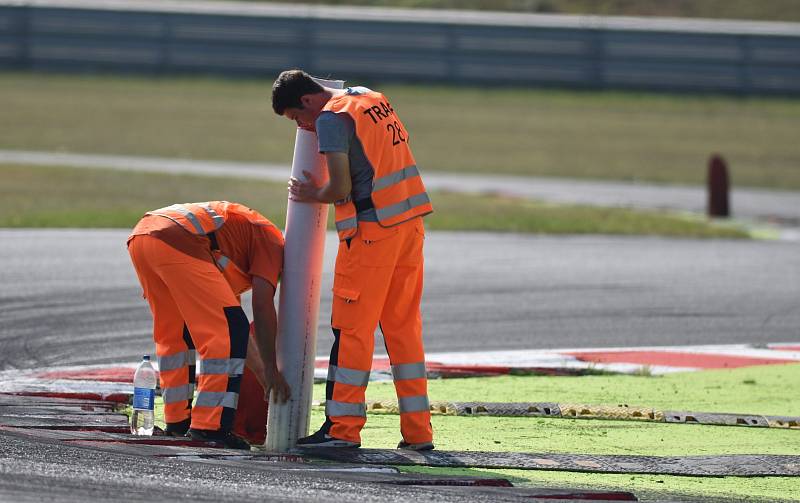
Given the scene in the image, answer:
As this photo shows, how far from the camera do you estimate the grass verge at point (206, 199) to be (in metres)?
18.0

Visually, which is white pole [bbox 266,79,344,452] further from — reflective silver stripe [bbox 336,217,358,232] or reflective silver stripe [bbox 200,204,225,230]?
reflective silver stripe [bbox 200,204,225,230]

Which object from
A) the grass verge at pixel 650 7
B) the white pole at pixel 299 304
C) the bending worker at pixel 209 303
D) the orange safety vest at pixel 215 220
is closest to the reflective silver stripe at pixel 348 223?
the white pole at pixel 299 304

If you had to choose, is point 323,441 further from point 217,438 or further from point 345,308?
point 345,308

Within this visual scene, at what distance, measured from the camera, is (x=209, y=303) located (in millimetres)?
7098

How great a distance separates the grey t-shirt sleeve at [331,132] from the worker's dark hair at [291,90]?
19 cm

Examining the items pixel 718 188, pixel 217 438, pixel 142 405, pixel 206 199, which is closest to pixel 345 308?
pixel 217 438

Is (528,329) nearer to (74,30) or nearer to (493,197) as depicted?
(493,197)

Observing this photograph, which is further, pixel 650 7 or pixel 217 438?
pixel 650 7

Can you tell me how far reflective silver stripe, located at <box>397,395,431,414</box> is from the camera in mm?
7070

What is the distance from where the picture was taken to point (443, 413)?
8.14 metres

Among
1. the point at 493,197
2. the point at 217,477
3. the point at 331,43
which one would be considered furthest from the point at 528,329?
the point at 331,43

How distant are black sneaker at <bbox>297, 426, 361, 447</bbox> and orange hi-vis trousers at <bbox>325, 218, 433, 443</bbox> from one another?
3 centimetres

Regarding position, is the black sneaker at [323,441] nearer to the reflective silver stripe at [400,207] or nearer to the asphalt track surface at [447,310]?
the asphalt track surface at [447,310]

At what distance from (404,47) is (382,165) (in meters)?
33.3
